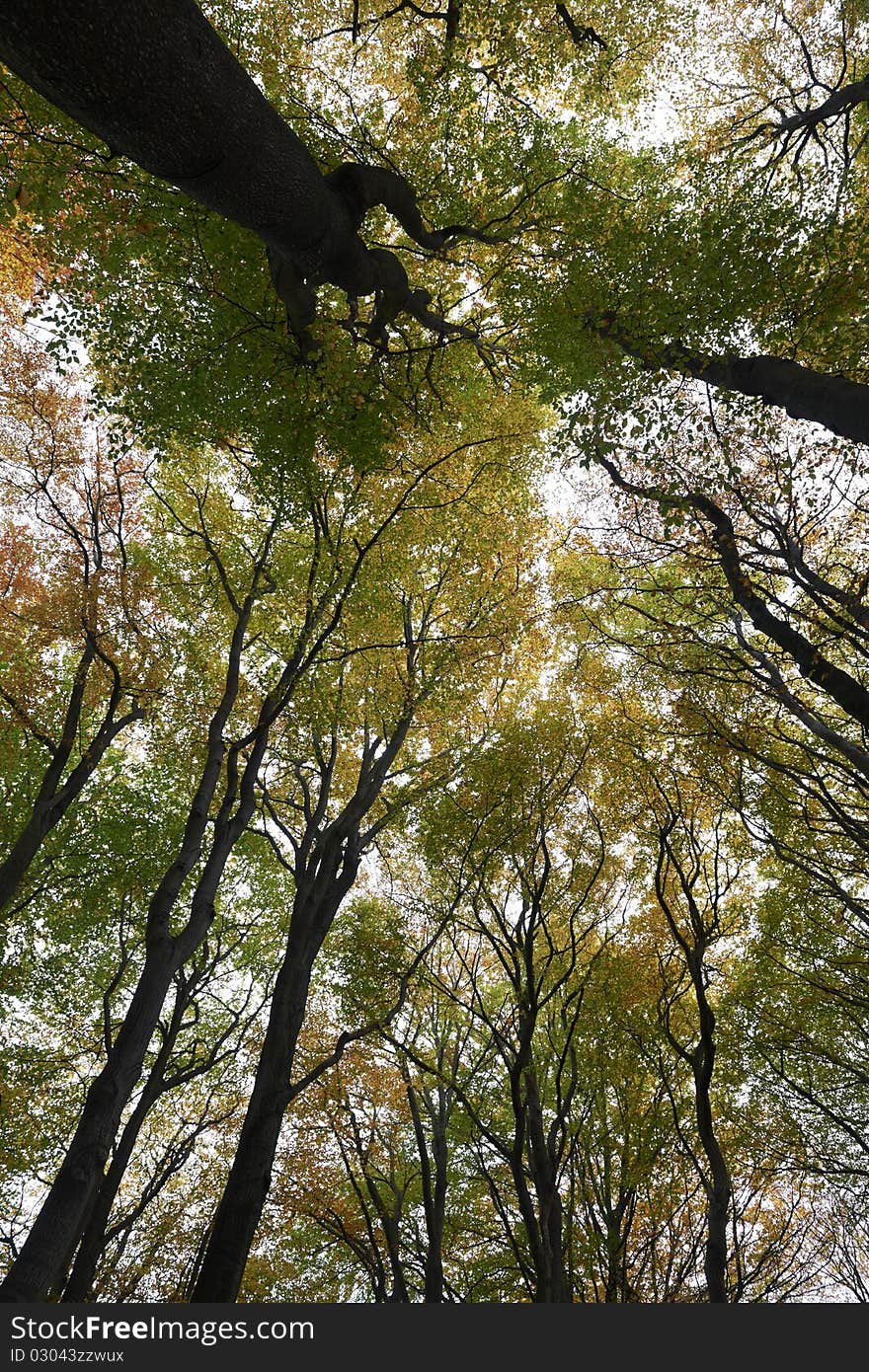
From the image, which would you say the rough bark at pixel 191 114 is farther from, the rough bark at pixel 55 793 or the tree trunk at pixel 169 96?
the rough bark at pixel 55 793

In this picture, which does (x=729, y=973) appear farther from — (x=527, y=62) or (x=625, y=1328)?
(x=527, y=62)

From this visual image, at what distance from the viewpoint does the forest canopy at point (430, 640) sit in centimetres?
616

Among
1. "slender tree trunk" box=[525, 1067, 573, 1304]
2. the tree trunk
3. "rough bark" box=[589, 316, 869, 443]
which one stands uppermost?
"rough bark" box=[589, 316, 869, 443]

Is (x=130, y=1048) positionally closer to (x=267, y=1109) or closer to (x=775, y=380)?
(x=267, y=1109)

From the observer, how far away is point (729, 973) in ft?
44.2

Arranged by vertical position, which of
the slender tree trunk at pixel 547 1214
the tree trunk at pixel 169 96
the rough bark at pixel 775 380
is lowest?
the slender tree trunk at pixel 547 1214

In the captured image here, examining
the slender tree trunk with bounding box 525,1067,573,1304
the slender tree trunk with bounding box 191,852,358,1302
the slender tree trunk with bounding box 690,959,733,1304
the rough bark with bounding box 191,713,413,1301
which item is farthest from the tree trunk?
the slender tree trunk with bounding box 525,1067,573,1304

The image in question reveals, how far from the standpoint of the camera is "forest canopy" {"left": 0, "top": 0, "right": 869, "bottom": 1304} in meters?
6.16

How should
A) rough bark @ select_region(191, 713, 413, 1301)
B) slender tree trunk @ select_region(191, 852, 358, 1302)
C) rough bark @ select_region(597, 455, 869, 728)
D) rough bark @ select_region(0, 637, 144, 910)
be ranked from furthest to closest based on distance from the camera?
rough bark @ select_region(0, 637, 144, 910) → rough bark @ select_region(191, 713, 413, 1301) → slender tree trunk @ select_region(191, 852, 358, 1302) → rough bark @ select_region(597, 455, 869, 728)

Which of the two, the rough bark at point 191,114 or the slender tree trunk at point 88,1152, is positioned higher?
the rough bark at point 191,114

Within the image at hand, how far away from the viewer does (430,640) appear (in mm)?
10727

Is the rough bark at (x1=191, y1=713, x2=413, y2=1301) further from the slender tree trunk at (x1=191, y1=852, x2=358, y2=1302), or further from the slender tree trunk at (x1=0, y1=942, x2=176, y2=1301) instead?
the slender tree trunk at (x1=0, y1=942, x2=176, y2=1301)

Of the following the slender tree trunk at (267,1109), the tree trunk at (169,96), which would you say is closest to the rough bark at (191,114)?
the tree trunk at (169,96)

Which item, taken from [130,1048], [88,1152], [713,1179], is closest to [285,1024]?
[130,1048]
